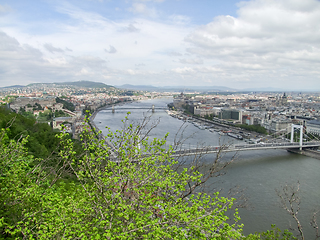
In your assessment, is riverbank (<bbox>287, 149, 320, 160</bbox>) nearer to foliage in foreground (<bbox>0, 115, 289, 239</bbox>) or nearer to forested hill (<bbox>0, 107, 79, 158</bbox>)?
forested hill (<bbox>0, 107, 79, 158</bbox>)

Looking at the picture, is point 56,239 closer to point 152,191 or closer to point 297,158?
point 152,191

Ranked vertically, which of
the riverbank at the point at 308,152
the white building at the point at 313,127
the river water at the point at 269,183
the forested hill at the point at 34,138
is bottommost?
the riverbank at the point at 308,152

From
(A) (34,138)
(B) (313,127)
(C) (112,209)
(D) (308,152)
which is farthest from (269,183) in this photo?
(B) (313,127)

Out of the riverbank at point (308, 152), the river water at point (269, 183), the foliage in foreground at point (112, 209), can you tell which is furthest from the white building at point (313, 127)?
the foliage in foreground at point (112, 209)

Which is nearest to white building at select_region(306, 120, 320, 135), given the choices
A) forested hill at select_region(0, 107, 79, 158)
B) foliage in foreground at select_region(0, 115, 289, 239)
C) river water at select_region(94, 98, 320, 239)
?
river water at select_region(94, 98, 320, 239)

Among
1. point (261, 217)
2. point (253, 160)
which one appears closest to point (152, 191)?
point (261, 217)

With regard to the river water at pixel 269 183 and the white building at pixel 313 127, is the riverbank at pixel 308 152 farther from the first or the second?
the white building at pixel 313 127

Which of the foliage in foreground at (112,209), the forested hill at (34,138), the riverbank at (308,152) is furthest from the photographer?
the riverbank at (308,152)

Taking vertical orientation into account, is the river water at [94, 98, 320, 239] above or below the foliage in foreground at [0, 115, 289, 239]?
below

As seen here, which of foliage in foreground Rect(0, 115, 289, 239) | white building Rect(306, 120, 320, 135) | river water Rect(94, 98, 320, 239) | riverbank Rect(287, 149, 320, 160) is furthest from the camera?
white building Rect(306, 120, 320, 135)

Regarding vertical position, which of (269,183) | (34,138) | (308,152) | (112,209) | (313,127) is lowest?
(308,152)

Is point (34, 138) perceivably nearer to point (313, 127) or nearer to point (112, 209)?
point (112, 209)
